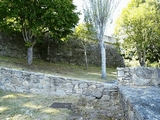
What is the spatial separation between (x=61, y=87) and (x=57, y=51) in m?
7.64

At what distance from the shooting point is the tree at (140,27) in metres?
9.68

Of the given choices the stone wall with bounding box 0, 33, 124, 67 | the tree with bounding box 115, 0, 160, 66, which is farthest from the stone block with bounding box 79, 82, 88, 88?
the stone wall with bounding box 0, 33, 124, 67

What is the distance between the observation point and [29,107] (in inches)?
157

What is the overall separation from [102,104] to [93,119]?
119 cm

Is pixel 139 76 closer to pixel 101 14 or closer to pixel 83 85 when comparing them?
pixel 83 85

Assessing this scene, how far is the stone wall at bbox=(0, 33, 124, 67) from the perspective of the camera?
10.9 m

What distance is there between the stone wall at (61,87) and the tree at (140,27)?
245 inches

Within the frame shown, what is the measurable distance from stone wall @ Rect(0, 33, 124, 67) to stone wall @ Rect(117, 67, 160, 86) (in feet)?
26.5

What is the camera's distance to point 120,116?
3.62m

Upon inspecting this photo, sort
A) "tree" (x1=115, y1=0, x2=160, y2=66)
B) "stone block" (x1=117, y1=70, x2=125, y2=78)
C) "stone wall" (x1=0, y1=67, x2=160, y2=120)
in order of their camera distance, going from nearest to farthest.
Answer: "stone wall" (x1=0, y1=67, x2=160, y2=120)
"stone block" (x1=117, y1=70, x2=125, y2=78)
"tree" (x1=115, y1=0, x2=160, y2=66)

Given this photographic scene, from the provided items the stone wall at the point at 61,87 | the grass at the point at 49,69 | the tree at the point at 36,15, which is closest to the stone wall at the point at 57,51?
the grass at the point at 49,69

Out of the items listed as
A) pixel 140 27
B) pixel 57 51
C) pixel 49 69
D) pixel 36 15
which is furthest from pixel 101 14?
pixel 57 51

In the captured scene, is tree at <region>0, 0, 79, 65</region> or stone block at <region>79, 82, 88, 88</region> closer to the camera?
stone block at <region>79, 82, 88, 88</region>

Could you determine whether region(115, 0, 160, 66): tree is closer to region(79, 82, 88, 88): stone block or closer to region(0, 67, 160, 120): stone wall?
region(0, 67, 160, 120): stone wall
